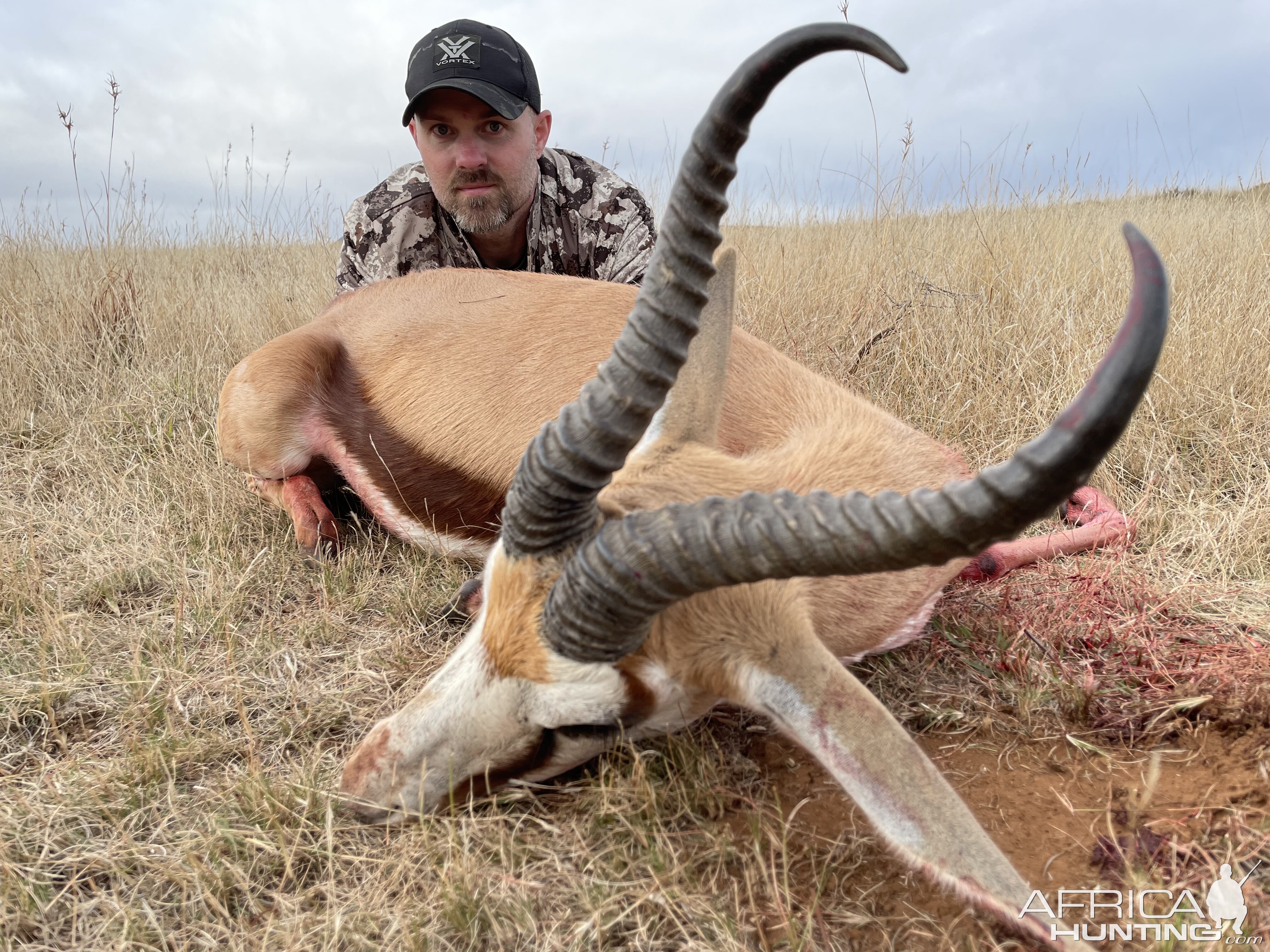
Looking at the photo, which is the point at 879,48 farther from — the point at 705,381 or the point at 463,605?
the point at 463,605

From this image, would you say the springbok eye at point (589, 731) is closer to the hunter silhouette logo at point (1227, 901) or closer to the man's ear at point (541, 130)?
the hunter silhouette logo at point (1227, 901)

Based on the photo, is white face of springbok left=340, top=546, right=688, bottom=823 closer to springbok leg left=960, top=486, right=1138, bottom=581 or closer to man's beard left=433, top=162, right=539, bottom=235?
springbok leg left=960, top=486, right=1138, bottom=581

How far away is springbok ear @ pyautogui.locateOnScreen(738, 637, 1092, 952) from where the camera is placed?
55.4 inches

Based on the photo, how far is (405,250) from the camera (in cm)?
523

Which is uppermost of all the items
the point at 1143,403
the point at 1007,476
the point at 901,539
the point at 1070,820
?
the point at 1007,476

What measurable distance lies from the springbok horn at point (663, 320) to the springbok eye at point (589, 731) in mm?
477

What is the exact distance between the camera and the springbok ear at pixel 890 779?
4.62 ft

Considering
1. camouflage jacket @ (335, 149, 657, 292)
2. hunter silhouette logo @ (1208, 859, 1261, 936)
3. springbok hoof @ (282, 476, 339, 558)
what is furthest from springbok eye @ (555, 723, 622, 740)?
camouflage jacket @ (335, 149, 657, 292)

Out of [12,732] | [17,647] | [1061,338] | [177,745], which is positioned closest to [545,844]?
[177,745]

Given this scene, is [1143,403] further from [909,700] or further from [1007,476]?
[1007,476]

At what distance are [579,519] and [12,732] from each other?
2.07 meters

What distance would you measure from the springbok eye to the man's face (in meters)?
3.76

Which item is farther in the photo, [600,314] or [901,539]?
[600,314]

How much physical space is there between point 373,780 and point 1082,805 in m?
1.71
